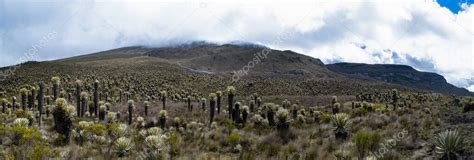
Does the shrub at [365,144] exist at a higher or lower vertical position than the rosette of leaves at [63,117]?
lower

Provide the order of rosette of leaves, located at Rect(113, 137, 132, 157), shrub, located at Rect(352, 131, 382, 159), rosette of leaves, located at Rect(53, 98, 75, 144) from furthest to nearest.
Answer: rosette of leaves, located at Rect(53, 98, 75, 144) → rosette of leaves, located at Rect(113, 137, 132, 157) → shrub, located at Rect(352, 131, 382, 159)

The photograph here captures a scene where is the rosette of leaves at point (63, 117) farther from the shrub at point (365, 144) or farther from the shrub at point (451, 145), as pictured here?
the shrub at point (451, 145)

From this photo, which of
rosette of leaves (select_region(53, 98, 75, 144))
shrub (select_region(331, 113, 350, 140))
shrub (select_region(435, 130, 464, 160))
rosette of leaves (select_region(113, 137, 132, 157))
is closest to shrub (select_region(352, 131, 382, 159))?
shrub (select_region(435, 130, 464, 160))

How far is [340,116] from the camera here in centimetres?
1516

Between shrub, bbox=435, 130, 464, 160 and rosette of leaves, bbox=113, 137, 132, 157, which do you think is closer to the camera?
shrub, bbox=435, 130, 464, 160

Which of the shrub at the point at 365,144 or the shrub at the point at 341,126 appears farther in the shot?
the shrub at the point at 341,126

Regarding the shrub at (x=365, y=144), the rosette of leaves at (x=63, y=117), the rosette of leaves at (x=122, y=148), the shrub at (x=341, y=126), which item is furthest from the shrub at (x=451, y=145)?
the rosette of leaves at (x=63, y=117)

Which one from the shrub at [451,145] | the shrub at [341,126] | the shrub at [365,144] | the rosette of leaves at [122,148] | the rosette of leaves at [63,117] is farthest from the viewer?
the shrub at [341,126]

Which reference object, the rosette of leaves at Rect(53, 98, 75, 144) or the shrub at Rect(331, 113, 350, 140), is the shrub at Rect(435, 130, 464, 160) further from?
the rosette of leaves at Rect(53, 98, 75, 144)

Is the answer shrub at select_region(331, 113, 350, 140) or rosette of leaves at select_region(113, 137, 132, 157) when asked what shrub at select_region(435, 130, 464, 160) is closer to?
shrub at select_region(331, 113, 350, 140)

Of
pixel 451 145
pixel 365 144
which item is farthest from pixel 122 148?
pixel 451 145

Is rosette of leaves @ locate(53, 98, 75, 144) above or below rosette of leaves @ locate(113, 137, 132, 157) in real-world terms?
above

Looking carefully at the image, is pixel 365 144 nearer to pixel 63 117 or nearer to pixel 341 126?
pixel 341 126

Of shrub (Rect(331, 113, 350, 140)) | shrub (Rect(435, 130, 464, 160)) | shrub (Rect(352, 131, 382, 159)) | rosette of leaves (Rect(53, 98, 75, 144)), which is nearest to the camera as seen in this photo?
shrub (Rect(435, 130, 464, 160))
